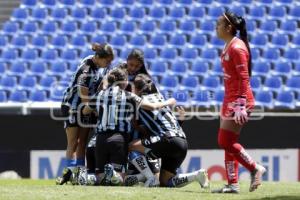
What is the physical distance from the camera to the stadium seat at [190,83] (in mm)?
16266

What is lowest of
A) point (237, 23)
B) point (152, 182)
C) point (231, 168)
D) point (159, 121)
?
point (152, 182)

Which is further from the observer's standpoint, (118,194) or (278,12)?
(278,12)

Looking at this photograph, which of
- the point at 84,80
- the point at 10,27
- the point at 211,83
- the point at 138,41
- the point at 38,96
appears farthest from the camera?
the point at 10,27

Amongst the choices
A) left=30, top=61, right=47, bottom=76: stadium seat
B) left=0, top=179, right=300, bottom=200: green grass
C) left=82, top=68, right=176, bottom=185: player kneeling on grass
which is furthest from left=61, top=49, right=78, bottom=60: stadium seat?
left=0, top=179, right=300, bottom=200: green grass

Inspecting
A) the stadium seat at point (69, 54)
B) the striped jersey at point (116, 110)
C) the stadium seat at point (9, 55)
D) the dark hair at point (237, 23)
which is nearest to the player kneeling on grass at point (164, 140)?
the striped jersey at point (116, 110)

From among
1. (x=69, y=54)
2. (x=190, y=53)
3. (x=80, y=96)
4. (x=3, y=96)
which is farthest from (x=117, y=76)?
(x=69, y=54)

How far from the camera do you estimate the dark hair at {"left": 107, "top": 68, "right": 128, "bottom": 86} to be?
8491 mm

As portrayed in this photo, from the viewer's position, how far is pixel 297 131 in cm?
1339

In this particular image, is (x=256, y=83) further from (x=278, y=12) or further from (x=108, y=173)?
(x=108, y=173)

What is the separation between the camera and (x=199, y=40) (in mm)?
17781

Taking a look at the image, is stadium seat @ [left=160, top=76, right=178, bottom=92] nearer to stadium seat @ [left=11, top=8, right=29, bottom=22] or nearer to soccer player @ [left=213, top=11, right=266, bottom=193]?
stadium seat @ [left=11, top=8, right=29, bottom=22]

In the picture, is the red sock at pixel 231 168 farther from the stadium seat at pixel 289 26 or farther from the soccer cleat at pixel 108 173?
the stadium seat at pixel 289 26

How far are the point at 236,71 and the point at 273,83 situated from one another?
901cm

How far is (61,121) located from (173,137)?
Answer: 5043mm
